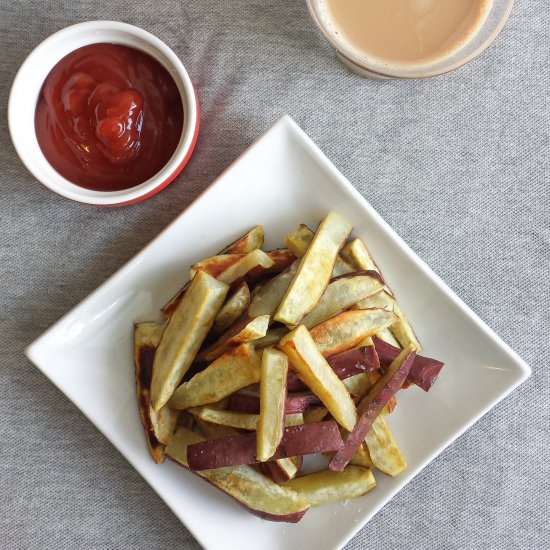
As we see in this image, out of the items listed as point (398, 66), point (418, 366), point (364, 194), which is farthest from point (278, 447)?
point (398, 66)

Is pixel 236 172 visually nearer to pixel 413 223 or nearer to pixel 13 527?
pixel 413 223

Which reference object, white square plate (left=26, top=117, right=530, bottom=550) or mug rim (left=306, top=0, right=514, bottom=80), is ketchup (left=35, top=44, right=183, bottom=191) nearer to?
white square plate (left=26, top=117, right=530, bottom=550)

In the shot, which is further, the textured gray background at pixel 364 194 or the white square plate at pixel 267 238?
the textured gray background at pixel 364 194

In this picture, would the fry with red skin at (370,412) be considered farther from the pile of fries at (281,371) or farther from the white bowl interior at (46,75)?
the white bowl interior at (46,75)

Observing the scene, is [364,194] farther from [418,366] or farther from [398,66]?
[418,366]

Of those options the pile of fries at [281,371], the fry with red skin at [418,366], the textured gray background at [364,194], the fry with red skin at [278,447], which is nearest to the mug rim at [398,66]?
the textured gray background at [364,194]

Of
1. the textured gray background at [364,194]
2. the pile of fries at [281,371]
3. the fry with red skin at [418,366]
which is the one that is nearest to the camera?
the pile of fries at [281,371]
